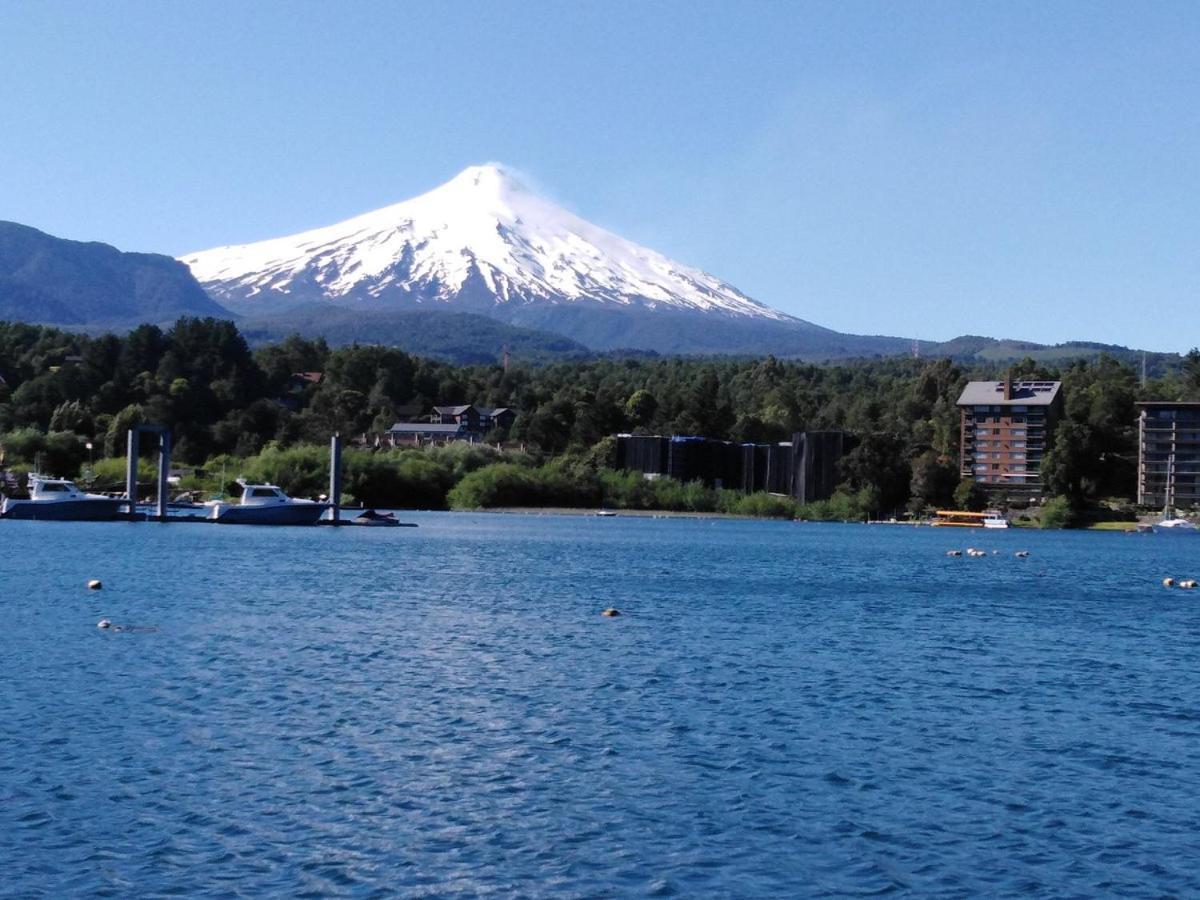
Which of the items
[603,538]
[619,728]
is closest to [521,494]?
[603,538]

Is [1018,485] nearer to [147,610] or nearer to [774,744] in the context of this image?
[147,610]

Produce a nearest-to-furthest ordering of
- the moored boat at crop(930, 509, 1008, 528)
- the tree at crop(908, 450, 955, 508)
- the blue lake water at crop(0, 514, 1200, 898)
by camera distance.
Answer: the blue lake water at crop(0, 514, 1200, 898) → the moored boat at crop(930, 509, 1008, 528) → the tree at crop(908, 450, 955, 508)

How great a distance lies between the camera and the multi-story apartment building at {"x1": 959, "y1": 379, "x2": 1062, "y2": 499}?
16462cm

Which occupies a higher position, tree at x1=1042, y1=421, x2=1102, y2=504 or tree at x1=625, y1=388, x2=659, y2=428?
tree at x1=625, y1=388, x2=659, y2=428

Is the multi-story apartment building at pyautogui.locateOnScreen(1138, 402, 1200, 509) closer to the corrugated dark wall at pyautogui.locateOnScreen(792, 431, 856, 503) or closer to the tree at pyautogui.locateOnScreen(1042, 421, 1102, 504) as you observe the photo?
the tree at pyautogui.locateOnScreen(1042, 421, 1102, 504)

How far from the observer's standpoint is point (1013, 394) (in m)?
170

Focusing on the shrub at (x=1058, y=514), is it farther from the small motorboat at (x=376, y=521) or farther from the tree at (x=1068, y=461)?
the small motorboat at (x=376, y=521)

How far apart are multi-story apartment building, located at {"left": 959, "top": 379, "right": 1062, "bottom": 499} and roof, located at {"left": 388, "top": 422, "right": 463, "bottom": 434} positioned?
5935cm

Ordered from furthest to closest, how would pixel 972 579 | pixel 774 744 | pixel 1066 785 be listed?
1. pixel 972 579
2. pixel 774 744
3. pixel 1066 785

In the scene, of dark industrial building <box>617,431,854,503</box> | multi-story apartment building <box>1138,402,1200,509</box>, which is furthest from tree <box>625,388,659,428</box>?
multi-story apartment building <box>1138,402,1200,509</box>

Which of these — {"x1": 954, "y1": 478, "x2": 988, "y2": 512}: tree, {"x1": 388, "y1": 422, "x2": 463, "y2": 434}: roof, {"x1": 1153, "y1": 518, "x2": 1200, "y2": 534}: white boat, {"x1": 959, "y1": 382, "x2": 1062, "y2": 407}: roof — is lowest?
{"x1": 1153, "y1": 518, "x2": 1200, "y2": 534}: white boat

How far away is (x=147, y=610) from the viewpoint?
38781 millimetres

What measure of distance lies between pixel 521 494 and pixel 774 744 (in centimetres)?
12305

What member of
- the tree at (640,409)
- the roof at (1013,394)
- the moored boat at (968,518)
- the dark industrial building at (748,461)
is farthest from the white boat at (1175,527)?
the tree at (640,409)
